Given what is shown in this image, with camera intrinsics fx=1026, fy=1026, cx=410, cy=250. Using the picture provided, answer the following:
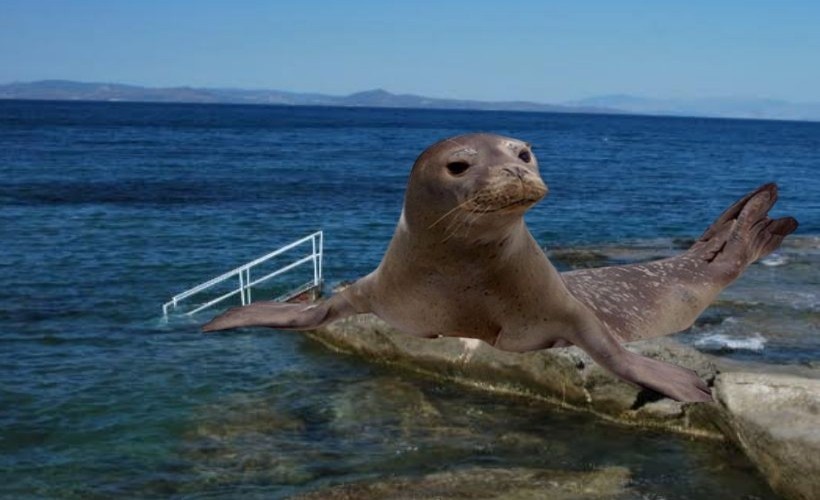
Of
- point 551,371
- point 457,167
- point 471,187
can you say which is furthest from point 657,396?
point 471,187

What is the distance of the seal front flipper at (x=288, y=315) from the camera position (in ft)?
22.1

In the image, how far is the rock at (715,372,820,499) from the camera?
1253 centimetres

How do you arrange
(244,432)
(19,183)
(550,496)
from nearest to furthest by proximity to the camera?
(550,496) < (244,432) < (19,183)

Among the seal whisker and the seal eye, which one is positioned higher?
the seal eye

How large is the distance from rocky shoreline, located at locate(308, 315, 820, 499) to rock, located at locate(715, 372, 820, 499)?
0.01 metres

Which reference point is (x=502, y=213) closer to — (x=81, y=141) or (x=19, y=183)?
(x=19, y=183)

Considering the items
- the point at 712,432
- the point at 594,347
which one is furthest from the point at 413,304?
the point at 712,432

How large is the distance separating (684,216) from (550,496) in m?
38.8

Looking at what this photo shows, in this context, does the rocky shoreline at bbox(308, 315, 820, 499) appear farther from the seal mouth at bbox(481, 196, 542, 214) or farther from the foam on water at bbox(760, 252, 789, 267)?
the foam on water at bbox(760, 252, 789, 267)

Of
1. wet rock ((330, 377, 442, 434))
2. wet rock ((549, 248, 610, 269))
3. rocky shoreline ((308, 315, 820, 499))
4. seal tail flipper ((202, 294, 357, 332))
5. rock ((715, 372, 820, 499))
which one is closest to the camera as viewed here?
seal tail flipper ((202, 294, 357, 332))

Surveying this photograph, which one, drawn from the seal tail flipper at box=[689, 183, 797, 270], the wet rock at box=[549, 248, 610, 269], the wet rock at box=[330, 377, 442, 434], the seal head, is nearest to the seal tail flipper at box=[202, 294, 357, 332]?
the seal head

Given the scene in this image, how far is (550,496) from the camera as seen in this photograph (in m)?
13.9

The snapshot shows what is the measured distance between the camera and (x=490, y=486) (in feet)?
→ 46.7

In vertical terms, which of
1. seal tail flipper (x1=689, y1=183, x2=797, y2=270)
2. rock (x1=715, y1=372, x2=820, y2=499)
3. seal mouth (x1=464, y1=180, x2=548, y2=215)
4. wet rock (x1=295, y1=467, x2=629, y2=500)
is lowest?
wet rock (x1=295, y1=467, x2=629, y2=500)
